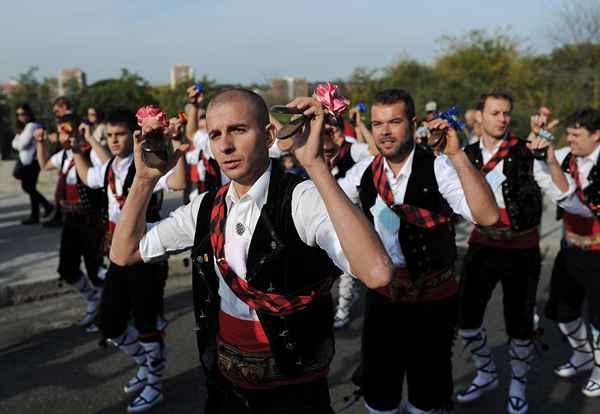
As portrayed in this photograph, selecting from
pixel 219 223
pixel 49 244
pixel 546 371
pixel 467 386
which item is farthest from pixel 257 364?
pixel 49 244

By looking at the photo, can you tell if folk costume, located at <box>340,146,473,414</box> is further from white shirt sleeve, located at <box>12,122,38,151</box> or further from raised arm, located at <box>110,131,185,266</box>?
white shirt sleeve, located at <box>12,122,38,151</box>

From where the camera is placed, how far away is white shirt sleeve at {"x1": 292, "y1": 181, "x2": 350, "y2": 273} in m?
1.97

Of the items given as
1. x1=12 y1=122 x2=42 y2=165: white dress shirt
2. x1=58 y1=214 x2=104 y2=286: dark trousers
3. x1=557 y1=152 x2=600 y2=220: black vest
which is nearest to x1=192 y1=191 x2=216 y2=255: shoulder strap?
x1=557 y1=152 x2=600 y2=220: black vest

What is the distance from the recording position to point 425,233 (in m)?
3.25

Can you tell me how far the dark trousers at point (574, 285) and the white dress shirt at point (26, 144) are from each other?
27.8 ft

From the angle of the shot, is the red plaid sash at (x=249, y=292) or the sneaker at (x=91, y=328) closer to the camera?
the red plaid sash at (x=249, y=292)

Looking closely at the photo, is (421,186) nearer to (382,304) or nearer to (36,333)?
(382,304)

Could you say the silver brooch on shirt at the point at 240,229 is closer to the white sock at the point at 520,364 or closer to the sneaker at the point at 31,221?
the white sock at the point at 520,364

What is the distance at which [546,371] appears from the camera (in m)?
4.94

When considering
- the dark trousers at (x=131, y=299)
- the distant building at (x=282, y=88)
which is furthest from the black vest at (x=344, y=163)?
the distant building at (x=282, y=88)

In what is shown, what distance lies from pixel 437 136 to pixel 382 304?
1.05 metres

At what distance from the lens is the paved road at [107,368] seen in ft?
14.3

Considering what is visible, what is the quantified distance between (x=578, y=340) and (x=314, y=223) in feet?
12.1

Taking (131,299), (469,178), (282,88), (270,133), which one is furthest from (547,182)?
(282,88)
